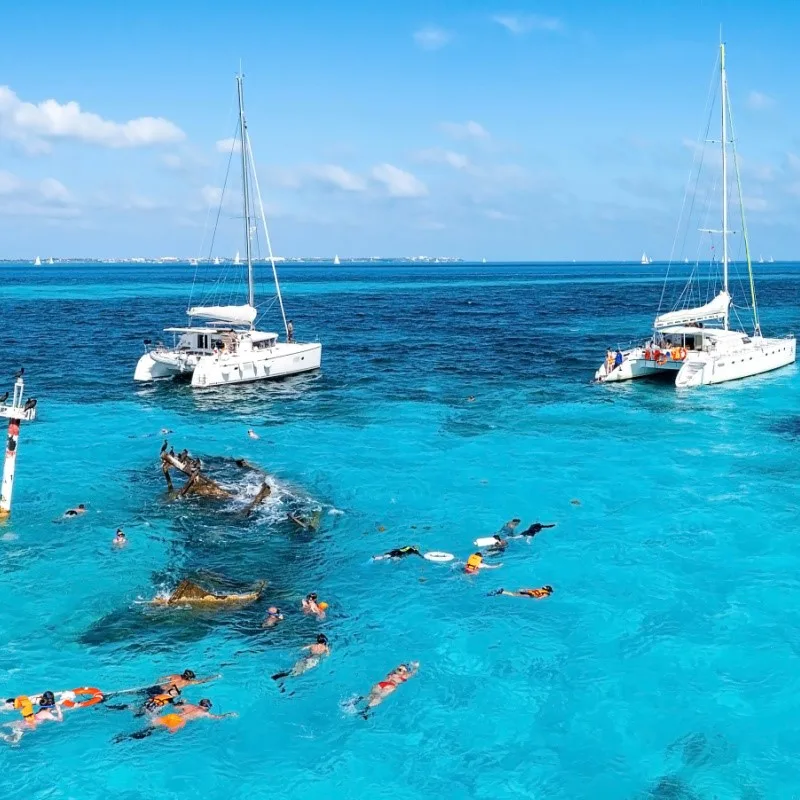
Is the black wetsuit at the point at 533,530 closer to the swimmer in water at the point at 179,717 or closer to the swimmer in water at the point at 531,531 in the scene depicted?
the swimmer in water at the point at 531,531

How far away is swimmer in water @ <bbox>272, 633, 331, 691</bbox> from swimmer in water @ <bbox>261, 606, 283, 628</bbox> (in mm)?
1280

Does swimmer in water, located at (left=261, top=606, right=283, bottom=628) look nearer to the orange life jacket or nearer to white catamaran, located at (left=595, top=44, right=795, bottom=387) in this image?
the orange life jacket

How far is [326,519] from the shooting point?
2733cm

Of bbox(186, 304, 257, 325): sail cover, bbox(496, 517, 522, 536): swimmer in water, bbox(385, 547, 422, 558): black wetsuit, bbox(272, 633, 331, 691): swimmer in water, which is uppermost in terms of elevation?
bbox(186, 304, 257, 325): sail cover

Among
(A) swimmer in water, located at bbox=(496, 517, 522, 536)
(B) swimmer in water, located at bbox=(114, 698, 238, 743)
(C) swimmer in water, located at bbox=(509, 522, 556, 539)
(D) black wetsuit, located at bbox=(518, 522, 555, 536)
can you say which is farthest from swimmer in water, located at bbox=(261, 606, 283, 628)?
(D) black wetsuit, located at bbox=(518, 522, 555, 536)

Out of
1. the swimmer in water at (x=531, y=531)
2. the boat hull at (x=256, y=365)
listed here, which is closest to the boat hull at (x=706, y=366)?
the boat hull at (x=256, y=365)

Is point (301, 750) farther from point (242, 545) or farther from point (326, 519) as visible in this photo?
point (326, 519)

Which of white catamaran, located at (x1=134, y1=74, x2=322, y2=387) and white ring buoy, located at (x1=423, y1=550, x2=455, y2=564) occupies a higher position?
white catamaran, located at (x1=134, y1=74, x2=322, y2=387)

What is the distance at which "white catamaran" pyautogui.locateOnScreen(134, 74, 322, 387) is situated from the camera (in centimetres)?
4831

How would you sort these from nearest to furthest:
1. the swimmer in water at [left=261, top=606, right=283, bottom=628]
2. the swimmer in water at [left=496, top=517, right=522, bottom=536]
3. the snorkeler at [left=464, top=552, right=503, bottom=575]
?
the swimmer in water at [left=261, top=606, right=283, bottom=628], the snorkeler at [left=464, top=552, right=503, bottom=575], the swimmer in water at [left=496, top=517, right=522, bottom=536]

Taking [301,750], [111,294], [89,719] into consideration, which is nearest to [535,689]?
[301,750]

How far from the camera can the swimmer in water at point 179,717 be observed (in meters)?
16.2

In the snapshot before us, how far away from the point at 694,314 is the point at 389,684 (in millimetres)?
39798

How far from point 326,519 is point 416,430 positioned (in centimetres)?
1251
